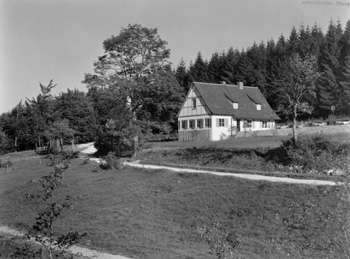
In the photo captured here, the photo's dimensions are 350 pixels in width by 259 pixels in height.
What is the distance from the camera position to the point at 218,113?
138 feet

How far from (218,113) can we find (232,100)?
4.07 metres

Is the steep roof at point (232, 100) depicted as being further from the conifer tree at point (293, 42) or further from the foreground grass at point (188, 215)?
the foreground grass at point (188, 215)

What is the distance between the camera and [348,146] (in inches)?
861

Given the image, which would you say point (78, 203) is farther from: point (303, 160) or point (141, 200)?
point (303, 160)

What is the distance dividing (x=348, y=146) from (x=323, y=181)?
4421mm

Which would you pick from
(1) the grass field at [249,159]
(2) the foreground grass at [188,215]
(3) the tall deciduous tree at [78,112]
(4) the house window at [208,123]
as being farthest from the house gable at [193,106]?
(2) the foreground grass at [188,215]

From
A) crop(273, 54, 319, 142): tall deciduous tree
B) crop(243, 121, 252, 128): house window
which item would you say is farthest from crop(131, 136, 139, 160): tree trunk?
crop(243, 121, 252, 128): house window

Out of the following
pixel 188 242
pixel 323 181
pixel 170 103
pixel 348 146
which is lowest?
pixel 188 242

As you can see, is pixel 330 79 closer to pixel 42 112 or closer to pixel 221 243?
pixel 42 112

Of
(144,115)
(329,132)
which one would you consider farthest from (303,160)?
(144,115)

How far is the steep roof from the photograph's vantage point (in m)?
43.3

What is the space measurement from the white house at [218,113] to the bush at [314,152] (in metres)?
18.0

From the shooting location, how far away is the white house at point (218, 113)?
42.1m

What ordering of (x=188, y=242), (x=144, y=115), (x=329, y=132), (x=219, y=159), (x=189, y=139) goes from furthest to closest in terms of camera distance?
(x=189, y=139), (x=144, y=115), (x=329, y=132), (x=219, y=159), (x=188, y=242)
